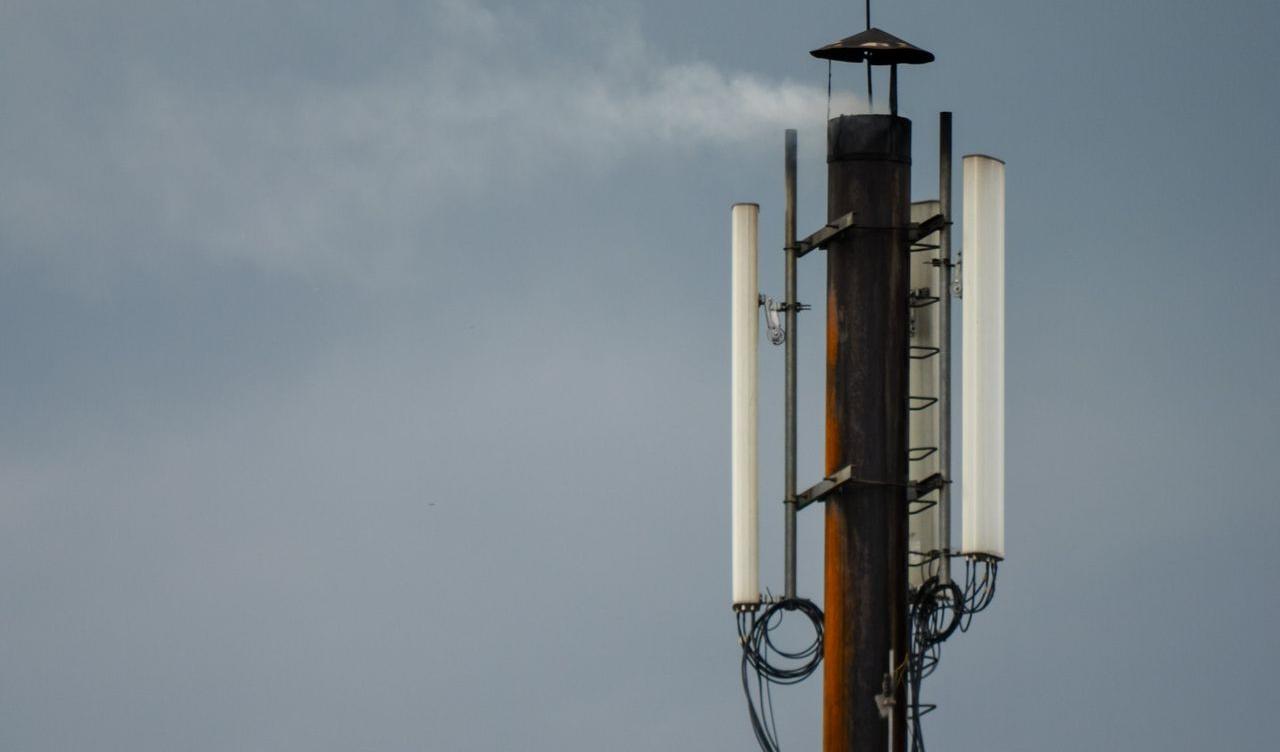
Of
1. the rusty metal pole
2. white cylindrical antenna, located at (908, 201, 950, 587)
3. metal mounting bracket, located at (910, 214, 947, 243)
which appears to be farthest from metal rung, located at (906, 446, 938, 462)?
metal mounting bracket, located at (910, 214, 947, 243)

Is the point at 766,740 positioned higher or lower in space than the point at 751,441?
lower

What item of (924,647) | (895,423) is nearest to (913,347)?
(895,423)

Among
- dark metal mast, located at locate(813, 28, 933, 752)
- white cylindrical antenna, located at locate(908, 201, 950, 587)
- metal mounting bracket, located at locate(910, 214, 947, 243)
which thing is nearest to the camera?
dark metal mast, located at locate(813, 28, 933, 752)

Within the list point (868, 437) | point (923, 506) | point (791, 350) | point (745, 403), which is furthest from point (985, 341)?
point (745, 403)

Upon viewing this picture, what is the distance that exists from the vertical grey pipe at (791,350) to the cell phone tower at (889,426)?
1.0 inches

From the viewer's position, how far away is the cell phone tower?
23672 millimetres

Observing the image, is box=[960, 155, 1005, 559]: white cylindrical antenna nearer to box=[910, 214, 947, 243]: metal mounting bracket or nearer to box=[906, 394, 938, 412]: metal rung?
box=[910, 214, 947, 243]: metal mounting bracket

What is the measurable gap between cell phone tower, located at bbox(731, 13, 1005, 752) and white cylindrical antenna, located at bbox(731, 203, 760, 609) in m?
0.03

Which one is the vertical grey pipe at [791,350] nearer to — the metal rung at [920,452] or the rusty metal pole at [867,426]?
the rusty metal pole at [867,426]

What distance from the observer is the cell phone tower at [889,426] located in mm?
23672

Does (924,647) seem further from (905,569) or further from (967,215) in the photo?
(967,215)

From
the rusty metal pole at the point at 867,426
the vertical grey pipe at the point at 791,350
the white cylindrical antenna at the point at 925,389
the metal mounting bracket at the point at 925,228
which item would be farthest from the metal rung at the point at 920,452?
the metal mounting bracket at the point at 925,228

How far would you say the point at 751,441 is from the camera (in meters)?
24.7

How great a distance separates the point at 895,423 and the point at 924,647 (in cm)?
193
